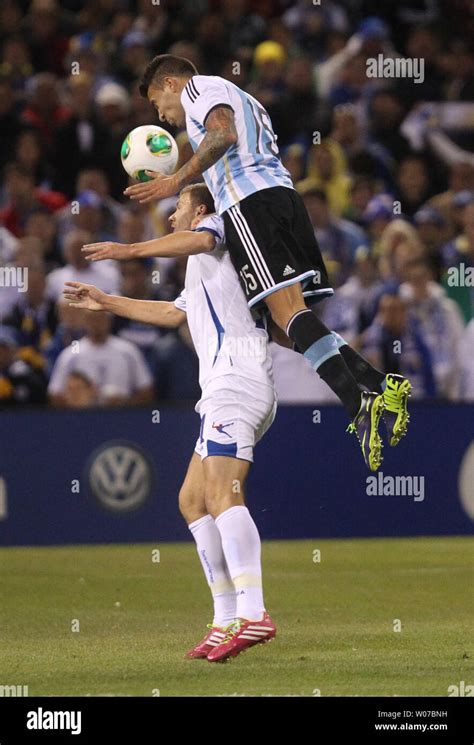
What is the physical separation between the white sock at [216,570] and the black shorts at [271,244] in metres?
1.11

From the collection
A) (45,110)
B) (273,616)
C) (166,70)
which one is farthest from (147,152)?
(45,110)

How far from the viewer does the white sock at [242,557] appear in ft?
21.7

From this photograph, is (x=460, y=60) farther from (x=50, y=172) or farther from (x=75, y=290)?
(x=75, y=290)

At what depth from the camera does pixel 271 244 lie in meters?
6.93

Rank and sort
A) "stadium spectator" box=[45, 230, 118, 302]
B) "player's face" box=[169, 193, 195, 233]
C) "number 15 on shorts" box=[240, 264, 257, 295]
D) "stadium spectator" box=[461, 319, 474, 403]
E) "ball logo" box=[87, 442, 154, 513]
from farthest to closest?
"stadium spectator" box=[45, 230, 118, 302] → "stadium spectator" box=[461, 319, 474, 403] → "ball logo" box=[87, 442, 154, 513] → "player's face" box=[169, 193, 195, 233] → "number 15 on shorts" box=[240, 264, 257, 295]

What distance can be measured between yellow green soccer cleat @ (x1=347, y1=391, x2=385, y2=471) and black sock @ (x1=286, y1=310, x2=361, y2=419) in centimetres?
6

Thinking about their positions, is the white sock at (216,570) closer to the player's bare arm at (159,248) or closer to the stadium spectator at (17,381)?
the player's bare arm at (159,248)

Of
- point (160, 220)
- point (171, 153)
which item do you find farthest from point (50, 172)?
point (171, 153)

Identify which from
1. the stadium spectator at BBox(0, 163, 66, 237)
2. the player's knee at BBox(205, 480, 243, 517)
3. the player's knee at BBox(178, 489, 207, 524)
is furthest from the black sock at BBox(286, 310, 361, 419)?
the stadium spectator at BBox(0, 163, 66, 237)

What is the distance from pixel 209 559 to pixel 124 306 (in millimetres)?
1380

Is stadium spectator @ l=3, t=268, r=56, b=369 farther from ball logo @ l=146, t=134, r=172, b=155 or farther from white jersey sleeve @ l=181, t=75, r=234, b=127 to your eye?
white jersey sleeve @ l=181, t=75, r=234, b=127

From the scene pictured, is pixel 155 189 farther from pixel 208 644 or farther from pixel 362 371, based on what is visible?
pixel 208 644

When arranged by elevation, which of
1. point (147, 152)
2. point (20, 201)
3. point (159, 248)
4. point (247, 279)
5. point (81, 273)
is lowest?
point (247, 279)

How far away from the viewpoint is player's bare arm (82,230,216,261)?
672 cm
